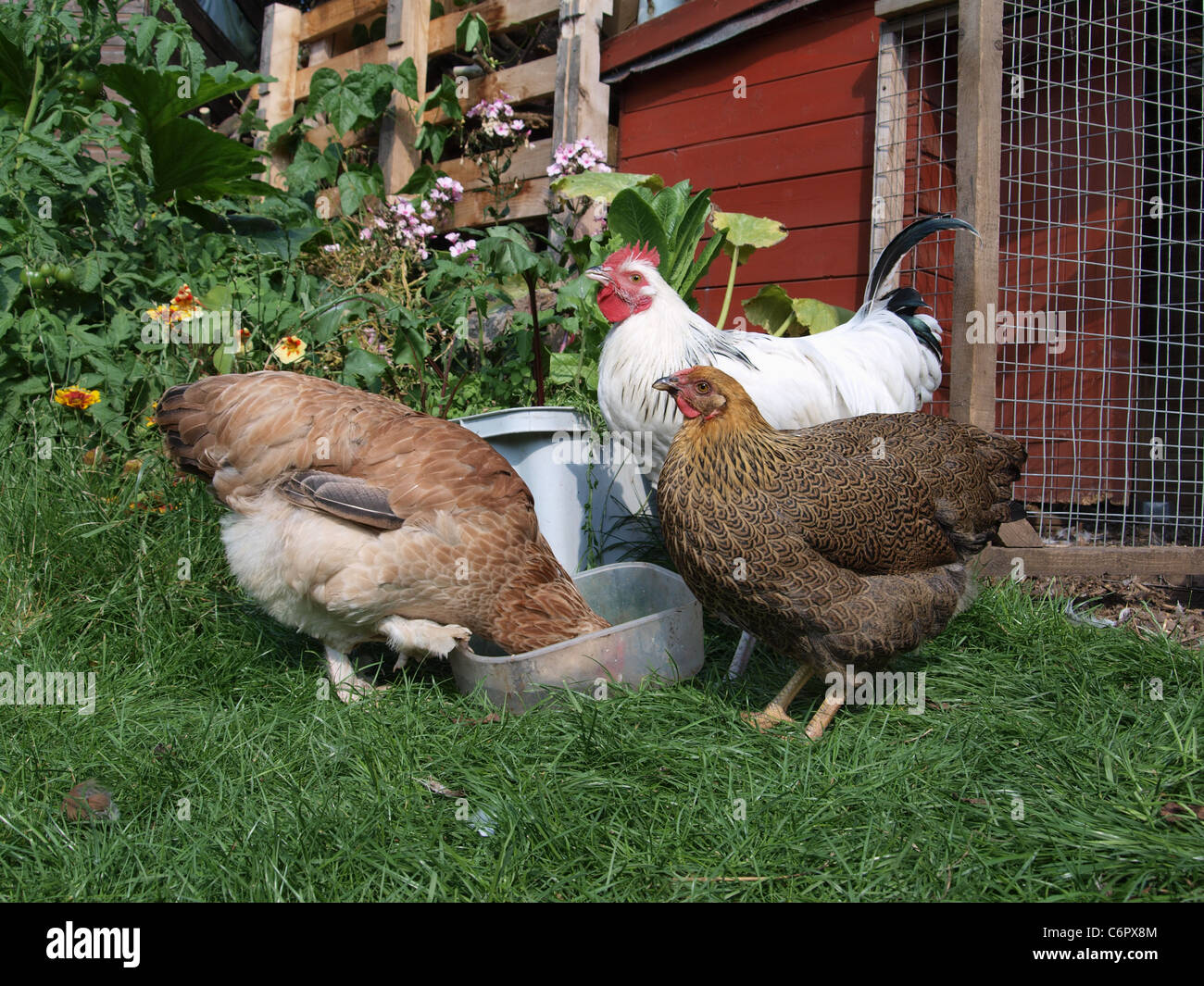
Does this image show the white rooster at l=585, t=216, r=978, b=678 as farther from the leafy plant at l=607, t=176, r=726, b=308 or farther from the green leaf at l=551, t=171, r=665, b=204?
the green leaf at l=551, t=171, r=665, b=204

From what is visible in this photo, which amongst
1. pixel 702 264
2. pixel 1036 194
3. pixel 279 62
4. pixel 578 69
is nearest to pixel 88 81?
pixel 578 69

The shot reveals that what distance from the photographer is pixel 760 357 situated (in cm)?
345

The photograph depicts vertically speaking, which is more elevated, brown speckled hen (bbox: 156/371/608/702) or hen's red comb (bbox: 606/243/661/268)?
hen's red comb (bbox: 606/243/661/268)

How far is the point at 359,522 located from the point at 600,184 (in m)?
2.36

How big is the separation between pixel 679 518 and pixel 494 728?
0.77 m

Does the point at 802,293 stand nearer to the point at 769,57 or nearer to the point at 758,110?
the point at 758,110

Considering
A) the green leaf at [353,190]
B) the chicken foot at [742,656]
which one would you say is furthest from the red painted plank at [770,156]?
the chicken foot at [742,656]

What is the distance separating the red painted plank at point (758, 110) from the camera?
4.56 meters

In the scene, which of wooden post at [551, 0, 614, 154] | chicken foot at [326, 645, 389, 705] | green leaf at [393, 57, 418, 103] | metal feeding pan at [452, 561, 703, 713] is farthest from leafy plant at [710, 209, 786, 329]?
green leaf at [393, 57, 418, 103]

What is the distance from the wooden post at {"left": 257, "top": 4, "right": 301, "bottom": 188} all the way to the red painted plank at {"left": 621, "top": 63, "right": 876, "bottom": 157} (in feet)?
10.3

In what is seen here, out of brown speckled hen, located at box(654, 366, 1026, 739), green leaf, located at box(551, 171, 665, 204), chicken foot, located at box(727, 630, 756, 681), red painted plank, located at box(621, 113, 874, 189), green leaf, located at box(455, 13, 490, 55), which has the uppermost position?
green leaf, located at box(455, 13, 490, 55)

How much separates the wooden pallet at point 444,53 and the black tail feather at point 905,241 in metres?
2.25

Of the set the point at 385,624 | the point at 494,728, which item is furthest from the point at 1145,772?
the point at 385,624

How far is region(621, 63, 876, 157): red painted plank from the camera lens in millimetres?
4559
